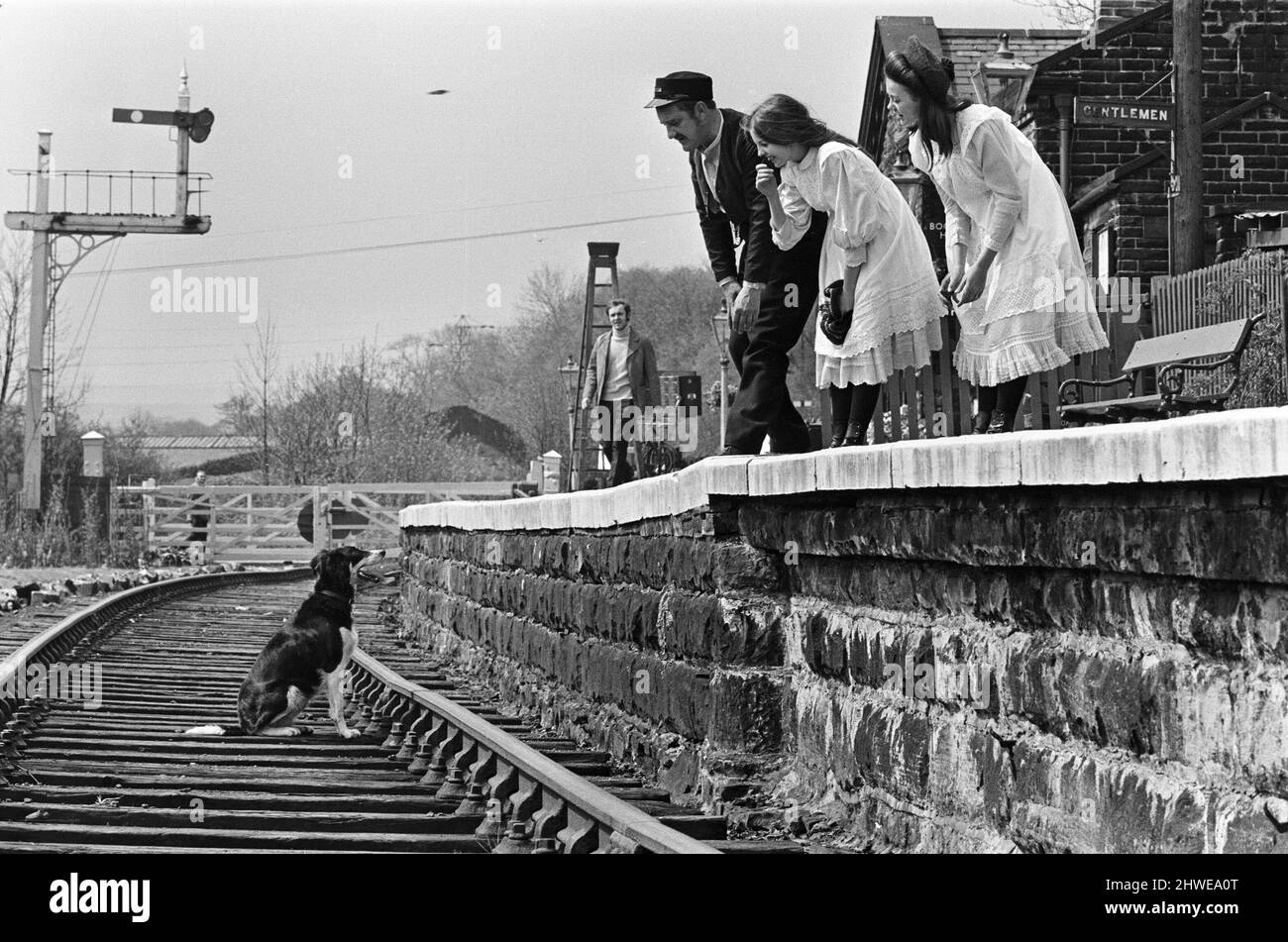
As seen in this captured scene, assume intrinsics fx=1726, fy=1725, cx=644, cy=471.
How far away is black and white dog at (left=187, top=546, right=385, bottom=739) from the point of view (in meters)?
8.68

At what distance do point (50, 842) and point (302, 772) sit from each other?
5.91 feet

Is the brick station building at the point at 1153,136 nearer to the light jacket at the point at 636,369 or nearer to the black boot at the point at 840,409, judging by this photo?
the light jacket at the point at 636,369

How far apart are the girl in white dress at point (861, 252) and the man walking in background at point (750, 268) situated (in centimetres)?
32

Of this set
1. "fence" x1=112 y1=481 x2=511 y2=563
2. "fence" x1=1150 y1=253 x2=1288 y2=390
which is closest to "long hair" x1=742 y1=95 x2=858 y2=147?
"fence" x1=1150 y1=253 x2=1288 y2=390

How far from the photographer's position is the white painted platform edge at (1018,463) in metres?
2.90

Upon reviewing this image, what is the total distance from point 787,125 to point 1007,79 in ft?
45.3

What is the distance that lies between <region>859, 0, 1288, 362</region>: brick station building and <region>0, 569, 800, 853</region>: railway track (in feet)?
38.7

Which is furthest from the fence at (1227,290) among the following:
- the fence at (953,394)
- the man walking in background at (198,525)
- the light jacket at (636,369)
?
the man walking in background at (198,525)

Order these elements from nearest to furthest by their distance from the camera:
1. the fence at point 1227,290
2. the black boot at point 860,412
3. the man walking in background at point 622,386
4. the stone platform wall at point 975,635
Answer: the stone platform wall at point 975,635 < the black boot at point 860,412 < the man walking in background at point 622,386 < the fence at point 1227,290

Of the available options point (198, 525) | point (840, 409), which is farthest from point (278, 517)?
point (840, 409)

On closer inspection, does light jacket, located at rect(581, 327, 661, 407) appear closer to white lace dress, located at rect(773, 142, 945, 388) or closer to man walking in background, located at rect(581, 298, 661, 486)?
man walking in background, located at rect(581, 298, 661, 486)

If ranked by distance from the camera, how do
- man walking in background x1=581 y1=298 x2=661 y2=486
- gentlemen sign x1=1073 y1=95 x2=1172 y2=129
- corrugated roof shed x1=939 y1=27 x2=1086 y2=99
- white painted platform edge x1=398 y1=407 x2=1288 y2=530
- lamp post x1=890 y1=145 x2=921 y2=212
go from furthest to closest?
corrugated roof shed x1=939 y1=27 x2=1086 y2=99 → lamp post x1=890 y1=145 x2=921 y2=212 → gentlemen sign x1=1073 y1=95 x2=1172 y2=129 → man walking in background x1=581 y1=298 x2=661 y2=486 → white painted platform edge x1=398 y1=407 x2=1288 y2=530

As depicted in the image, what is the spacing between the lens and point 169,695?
10.3 metres

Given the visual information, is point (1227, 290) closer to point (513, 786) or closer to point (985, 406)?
point (985, 406)
